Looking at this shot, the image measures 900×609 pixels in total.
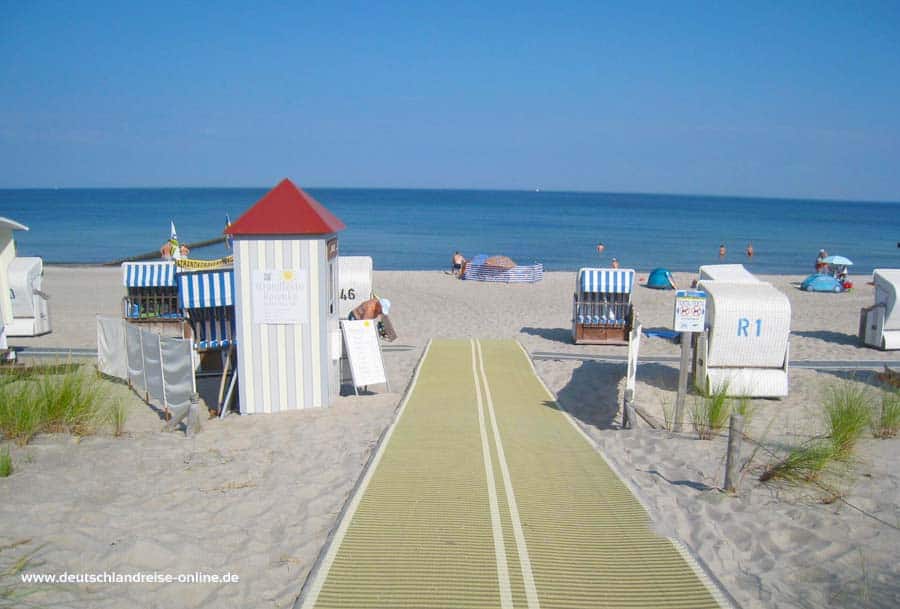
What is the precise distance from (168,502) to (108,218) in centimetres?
9148

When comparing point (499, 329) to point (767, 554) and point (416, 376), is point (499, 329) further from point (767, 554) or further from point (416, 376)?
point (767, 554)

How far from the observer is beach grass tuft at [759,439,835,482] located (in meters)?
6.55

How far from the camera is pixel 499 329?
62.2 feet

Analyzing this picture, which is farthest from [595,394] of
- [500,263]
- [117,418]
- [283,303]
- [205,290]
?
[500,263]

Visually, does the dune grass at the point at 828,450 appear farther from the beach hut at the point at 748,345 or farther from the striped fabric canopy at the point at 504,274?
the striped fabric canopy at the point at 504,274

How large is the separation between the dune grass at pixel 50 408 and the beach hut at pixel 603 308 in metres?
11.3

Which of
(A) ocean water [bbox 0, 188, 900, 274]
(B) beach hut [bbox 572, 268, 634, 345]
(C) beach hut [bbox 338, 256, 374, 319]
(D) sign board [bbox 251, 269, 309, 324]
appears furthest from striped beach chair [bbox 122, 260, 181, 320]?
(A) ocean water [bbox 0, 188, 900, 274]

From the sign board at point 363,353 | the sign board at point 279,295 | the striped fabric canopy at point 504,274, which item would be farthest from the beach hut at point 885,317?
the striped fabric canopy at point 504,274

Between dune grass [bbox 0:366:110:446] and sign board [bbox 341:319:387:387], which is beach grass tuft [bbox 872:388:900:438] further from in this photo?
dune grass [bbox 0:366:110:446]

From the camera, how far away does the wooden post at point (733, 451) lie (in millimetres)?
6395

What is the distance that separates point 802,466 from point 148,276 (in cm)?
1369

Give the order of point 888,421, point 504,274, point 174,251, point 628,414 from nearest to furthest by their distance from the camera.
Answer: point 888,421 < point 628,414 < point 174,251 < point 504,274

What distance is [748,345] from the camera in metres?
11.4

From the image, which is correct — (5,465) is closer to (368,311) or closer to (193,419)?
(193,419)
